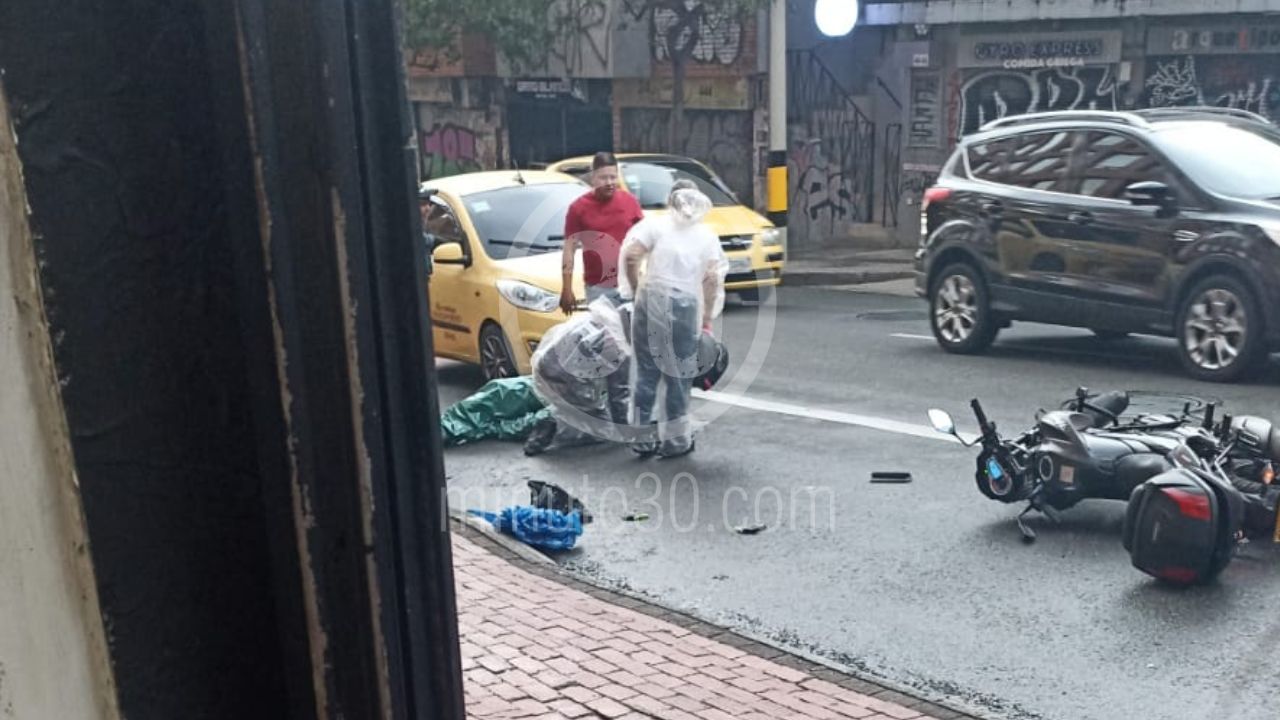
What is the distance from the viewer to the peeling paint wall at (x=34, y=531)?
4.98 ft

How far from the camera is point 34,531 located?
62.1 inches

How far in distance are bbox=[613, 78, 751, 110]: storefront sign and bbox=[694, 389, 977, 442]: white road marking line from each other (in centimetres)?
1497

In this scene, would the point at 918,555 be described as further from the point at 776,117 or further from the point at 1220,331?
the point at 776,117

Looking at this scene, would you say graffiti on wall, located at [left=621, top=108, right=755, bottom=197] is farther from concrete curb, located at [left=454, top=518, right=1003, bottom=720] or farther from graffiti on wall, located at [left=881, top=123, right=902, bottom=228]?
concrete curb, located at [left=454, top=518, right=1003, bottom=720]

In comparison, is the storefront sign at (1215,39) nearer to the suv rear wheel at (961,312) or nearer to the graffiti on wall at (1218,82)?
the graffiti on wall at (1218,82)

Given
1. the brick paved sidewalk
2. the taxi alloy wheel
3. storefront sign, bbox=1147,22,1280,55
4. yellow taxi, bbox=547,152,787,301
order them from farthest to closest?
storefront sign, bbox=1147,22,1280,55 < yellow taxi, bbox=547,152,787,301 < the taxi alloy wheel < the brick paved sidewalk

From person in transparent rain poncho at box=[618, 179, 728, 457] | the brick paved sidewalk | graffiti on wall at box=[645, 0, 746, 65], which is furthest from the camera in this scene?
graffiti on wall at box=[645, 0, 746, 65]

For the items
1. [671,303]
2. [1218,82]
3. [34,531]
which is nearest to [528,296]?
[671,303]

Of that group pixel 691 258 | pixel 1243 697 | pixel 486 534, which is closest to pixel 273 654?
pixel 1243 697

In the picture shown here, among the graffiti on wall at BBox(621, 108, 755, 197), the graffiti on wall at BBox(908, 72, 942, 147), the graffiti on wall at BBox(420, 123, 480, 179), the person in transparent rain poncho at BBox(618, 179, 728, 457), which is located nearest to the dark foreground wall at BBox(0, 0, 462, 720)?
the person in transparent rain poncho at BBox(618, 179, 728, 457)

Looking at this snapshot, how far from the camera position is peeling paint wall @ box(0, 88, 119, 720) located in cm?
152

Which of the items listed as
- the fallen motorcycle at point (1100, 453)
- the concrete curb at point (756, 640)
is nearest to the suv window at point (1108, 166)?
the fallen motorcycle at point (1100, 453)

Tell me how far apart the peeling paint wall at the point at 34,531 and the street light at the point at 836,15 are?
65.0 feet

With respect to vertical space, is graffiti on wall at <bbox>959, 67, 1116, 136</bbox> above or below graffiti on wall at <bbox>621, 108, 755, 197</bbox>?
above
